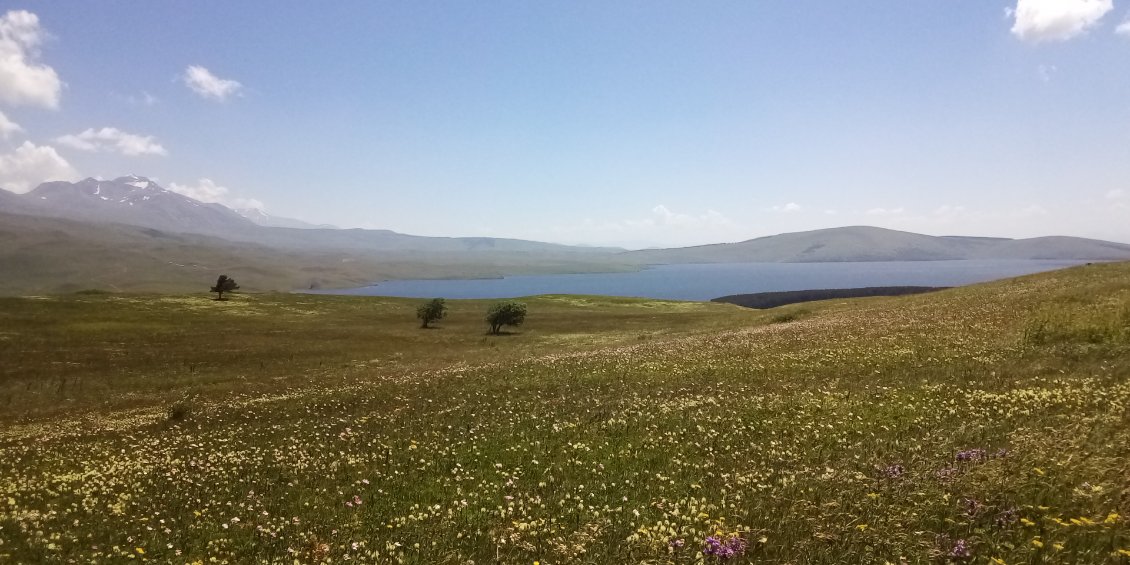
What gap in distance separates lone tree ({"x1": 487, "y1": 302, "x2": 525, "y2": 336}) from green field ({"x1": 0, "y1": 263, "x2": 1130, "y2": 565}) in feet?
150

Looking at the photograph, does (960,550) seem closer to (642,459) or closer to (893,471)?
(893,471)

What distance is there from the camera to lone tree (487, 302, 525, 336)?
261 feet

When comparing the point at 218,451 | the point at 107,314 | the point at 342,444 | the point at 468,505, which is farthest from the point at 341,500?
the point at 107,314

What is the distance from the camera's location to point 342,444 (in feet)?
57.4

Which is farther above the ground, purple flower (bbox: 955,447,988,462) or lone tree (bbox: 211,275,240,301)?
lone tree (bbox: 211,275,240,301)

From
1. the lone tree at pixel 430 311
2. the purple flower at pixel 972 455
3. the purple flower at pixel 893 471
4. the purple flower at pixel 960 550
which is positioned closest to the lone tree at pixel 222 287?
the lone tree at pixel 430 311

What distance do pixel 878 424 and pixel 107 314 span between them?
101 metres

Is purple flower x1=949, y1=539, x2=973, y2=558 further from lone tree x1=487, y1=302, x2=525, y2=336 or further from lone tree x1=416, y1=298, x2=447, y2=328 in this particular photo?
lone tree x1=416, y1=298, x2=447, y2=328

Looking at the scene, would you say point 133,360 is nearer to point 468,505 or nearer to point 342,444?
point 342,444

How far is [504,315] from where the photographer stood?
80562 millimetres

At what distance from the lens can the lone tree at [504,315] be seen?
79688 millimetres

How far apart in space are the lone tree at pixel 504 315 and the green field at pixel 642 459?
45627 millimetres

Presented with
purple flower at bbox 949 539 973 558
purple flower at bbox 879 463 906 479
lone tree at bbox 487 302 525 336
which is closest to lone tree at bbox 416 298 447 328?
lone tree at bbox 487 302 525 336

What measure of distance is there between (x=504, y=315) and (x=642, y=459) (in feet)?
223
